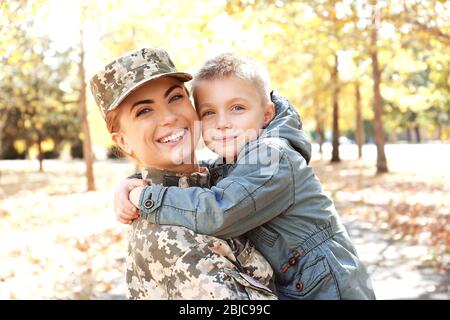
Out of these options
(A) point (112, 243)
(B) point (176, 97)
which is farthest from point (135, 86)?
(A) point (112, 243)

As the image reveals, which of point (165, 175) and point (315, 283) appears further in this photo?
point (165, 175)

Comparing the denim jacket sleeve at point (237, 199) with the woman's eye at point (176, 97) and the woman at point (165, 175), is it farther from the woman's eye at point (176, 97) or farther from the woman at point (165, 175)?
the woman's eye at point (176, 97)

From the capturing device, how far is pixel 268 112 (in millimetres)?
2459

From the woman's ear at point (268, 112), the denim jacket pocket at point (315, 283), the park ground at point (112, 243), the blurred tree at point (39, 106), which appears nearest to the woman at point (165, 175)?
the denim jacket pocket at point (315, 283)

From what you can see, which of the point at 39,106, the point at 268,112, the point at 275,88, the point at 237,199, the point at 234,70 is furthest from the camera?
the point at 39,106

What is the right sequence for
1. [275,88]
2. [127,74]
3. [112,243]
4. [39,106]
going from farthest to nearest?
[39,106], [275,88], [112,243], [127,74]

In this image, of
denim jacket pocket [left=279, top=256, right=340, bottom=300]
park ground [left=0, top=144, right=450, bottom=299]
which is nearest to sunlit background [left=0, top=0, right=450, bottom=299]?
park ground [left=0, top=144, right=450, bottom=299]

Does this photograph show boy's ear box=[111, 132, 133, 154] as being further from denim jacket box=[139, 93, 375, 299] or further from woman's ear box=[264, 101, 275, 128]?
woman's ear box=[264, 101, 275, 128]

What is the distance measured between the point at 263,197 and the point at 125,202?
1.83 feet

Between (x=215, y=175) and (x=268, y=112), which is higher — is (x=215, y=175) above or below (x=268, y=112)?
below

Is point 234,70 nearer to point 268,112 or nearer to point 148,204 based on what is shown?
point 268,112

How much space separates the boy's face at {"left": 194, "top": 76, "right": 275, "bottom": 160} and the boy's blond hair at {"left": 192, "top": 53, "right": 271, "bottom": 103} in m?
0.02

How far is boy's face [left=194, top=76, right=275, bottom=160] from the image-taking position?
92.2 inches

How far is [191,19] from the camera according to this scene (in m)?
9.48
